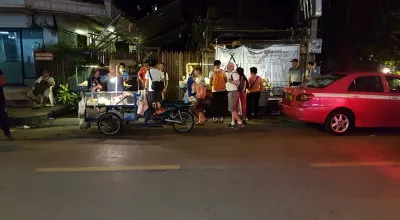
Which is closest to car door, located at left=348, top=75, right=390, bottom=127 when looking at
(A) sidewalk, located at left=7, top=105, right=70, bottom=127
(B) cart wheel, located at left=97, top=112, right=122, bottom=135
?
(B) cart wheel, located at left=97, top=112, right=122, bottom=135

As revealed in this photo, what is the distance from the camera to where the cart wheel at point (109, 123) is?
371 inches

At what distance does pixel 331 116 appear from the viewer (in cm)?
948

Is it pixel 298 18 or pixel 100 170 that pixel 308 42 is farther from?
pixel 100 170

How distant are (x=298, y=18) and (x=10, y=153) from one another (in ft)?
37.1

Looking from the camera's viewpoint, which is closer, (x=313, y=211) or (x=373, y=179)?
(x=313, y=211)

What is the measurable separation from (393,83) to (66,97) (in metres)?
10.5

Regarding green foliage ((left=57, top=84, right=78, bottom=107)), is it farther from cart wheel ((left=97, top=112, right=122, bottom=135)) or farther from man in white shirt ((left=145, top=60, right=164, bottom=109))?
man in white shirt ((left=145, top=60, right=164, bottom=109))

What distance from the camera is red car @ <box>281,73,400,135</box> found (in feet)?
30.7

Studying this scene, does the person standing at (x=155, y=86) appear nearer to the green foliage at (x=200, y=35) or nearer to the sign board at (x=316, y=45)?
the green foliage at (x=200, y=35)

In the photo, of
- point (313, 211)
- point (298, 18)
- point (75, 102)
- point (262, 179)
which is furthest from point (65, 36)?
point (313, 211)

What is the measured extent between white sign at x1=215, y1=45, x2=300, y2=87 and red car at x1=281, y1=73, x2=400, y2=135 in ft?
12.8

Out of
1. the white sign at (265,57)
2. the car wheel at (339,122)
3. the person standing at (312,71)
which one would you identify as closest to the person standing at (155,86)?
the white sign at (265,57)

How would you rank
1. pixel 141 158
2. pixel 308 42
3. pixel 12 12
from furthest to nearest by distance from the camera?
pixel 12 12 → pixel 308 42 → pixel 141 158

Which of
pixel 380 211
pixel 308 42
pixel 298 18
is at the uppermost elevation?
pixel 298 18
